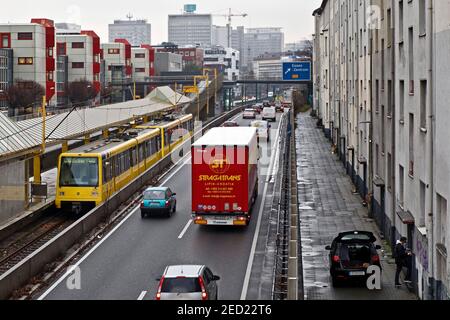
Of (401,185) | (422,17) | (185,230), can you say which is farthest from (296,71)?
(422,17)

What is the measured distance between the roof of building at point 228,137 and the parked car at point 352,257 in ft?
26.6

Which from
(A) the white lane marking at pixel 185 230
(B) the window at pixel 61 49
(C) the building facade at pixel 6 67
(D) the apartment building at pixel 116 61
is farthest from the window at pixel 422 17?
(D) the apartment building at pixel 116 61

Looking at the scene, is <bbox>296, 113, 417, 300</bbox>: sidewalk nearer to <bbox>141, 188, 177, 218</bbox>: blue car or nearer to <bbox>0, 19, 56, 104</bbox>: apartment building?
<bbox>141, 188, 177, 218</bbox>: blue car

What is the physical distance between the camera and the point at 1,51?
88188 mm

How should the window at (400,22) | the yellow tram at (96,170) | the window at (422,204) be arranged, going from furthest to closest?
1. the yellow tram at (96,170)
2. the window at (400,22)
3. the window at (422,204)

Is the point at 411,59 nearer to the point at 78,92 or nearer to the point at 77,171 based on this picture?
the point at 77,171

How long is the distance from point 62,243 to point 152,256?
302 cm

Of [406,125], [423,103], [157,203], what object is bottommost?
[157,203]

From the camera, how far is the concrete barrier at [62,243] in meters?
20.8

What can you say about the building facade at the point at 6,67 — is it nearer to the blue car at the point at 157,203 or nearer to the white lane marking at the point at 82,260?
the white lane marking at the point at 82,260

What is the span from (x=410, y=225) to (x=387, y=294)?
96.8 inches

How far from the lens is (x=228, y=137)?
102ft

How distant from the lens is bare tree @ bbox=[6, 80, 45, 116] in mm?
78500

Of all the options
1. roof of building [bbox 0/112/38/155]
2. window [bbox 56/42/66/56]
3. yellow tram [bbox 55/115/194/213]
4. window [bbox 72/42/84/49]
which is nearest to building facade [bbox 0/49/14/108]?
window [bbox 56/42/66/56]
